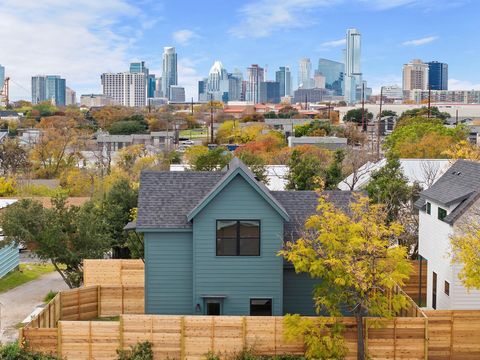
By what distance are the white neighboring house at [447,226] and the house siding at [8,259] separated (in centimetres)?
2537

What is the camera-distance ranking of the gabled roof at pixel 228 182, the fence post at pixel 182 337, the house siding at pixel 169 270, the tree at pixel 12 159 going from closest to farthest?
the fence post at pixel 182 337
the gabled roof at pixel 228 182
the house siding at pixel 169 270
the tree at pixel 12 159

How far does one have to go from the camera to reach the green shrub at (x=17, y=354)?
Result: 23266mm

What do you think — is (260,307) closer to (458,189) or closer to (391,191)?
(458,189)

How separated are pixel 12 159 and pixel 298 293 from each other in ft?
240

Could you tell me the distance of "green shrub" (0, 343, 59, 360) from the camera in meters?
23.3

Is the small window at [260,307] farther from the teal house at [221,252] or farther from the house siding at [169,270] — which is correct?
the house siding at [169,270]

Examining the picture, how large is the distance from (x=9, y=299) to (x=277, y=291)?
1760 centimetres

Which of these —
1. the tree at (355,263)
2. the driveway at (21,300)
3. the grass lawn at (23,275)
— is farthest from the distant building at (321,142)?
the tree at (355,263)

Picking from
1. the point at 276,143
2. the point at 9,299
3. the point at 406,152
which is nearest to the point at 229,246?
the point at 9,299

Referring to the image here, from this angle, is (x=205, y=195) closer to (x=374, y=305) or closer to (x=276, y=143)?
(x=374, y=305)

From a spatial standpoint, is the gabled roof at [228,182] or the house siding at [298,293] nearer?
the gabled roof at [228,182]

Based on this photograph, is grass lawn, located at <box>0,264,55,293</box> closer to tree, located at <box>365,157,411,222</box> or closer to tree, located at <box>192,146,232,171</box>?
tree, located at <box>192,146,232,171</box>

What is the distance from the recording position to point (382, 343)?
24.6 metres

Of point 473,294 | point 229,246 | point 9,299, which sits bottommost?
point 9,299
